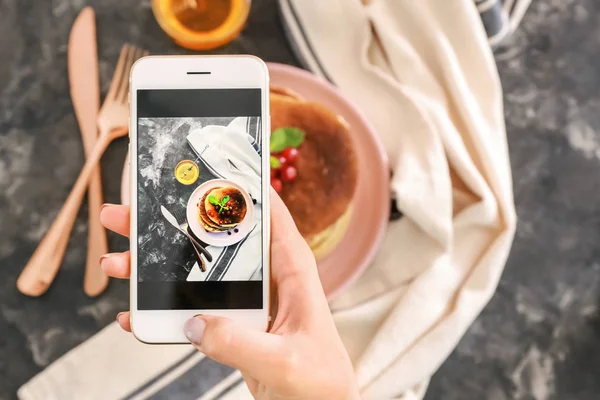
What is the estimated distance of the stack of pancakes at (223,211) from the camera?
554mm

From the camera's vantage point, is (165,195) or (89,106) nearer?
(165,195)

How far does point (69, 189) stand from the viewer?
0.81 m

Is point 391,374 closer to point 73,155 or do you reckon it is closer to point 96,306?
point 96,306

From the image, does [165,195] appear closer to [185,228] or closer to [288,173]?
[185,228]

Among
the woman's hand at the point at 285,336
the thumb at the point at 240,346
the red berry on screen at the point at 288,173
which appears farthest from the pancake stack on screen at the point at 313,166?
the thumb at the point at 240,346

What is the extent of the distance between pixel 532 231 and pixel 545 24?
34 centimetres

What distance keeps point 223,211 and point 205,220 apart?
0.02m

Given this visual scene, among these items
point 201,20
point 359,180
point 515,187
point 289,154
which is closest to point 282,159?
point 289,154

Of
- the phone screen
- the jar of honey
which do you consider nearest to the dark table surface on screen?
the phone screen

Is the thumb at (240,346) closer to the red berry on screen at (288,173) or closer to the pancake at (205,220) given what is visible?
the pancake at (205,220)

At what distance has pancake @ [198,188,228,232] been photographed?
21.9 inches

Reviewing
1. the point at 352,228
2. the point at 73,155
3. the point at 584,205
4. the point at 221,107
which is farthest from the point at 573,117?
the point at 73,155

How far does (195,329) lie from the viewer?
52 cm

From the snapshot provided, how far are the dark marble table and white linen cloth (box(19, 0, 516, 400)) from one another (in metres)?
0.06
